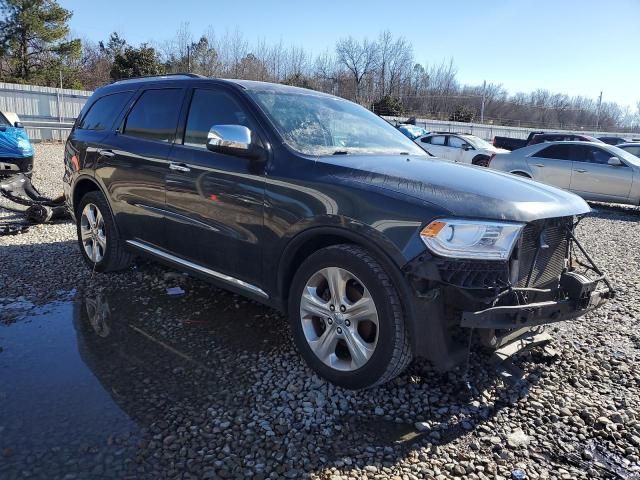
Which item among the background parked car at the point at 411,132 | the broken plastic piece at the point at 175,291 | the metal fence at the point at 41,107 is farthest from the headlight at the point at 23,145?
the metal fence at the point at 41,107

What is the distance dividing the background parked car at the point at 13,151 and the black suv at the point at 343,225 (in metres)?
7.04

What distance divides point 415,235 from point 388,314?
18.0 inches

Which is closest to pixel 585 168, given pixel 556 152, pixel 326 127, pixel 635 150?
pixel 556 152

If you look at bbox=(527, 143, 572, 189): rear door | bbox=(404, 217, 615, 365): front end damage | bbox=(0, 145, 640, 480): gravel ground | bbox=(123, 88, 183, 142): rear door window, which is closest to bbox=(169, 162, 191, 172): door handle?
bbox=(123, 88, 183, 142): rear door window

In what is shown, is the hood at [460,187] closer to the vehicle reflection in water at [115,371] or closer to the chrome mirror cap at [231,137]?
the chrome mirror cap at [231,137]

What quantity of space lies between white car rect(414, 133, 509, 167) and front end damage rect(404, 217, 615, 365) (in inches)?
557

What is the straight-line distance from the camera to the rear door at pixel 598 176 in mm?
11211

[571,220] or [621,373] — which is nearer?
[571,220]

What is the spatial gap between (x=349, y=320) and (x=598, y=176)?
10712mm

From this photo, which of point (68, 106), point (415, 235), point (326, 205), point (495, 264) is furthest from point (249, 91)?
point (68, 106)

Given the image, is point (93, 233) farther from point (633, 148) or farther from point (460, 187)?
point (633, 148)

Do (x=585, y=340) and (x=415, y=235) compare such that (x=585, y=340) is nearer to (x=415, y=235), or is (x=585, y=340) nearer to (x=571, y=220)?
(x=571, y=220)

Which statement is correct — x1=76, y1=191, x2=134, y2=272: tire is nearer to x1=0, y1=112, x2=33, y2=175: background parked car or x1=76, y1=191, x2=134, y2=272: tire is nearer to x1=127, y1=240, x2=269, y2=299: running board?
x1=127, y1=240, x2=269, y2=299: running board

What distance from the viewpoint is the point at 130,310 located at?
14.1ft
